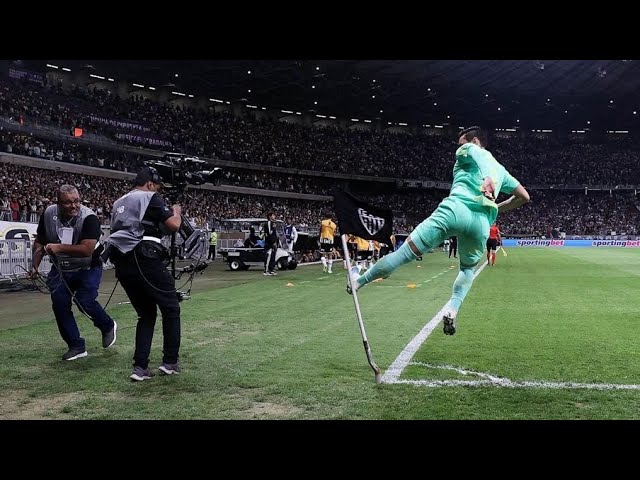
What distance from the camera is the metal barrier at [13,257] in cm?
1678

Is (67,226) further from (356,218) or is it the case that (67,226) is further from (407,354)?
(407,354)

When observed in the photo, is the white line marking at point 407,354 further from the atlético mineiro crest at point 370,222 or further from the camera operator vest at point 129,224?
the camera operator vest at point 129,224

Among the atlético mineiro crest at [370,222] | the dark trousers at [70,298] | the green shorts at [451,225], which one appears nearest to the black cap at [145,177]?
the dark trousers at [70,298]

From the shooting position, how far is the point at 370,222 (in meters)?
6.14

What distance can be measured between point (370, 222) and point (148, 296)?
89.4 inches

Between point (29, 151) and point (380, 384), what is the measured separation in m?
37.0

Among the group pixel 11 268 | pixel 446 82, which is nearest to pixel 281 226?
pixel 11 268

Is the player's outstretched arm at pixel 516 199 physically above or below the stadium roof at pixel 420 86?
below

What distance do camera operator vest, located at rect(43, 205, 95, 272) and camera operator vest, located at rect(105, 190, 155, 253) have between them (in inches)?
53.3

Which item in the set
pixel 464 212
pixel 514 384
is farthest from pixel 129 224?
pixel 514 384

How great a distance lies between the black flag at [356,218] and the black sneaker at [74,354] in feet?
10.7

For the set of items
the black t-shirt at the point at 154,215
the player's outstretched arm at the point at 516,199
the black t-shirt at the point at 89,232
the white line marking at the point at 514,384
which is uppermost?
the player's outstretched arm at the point at 516,199
